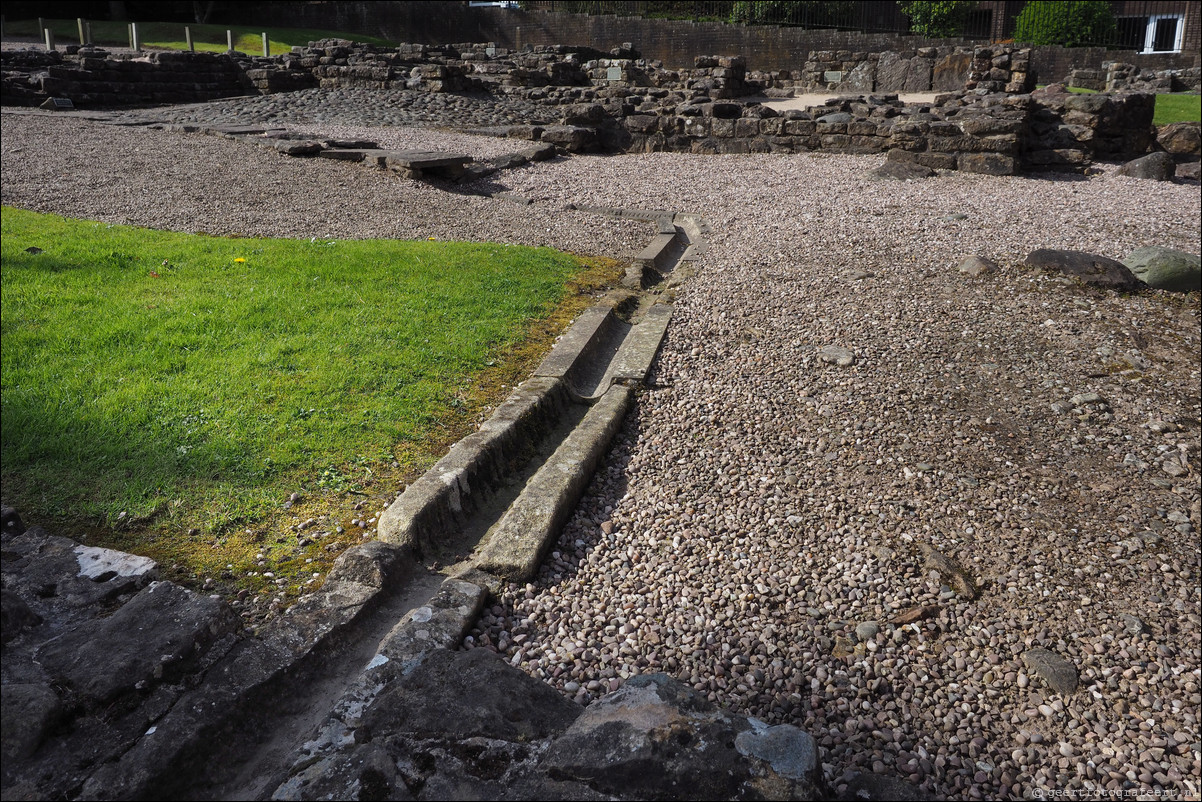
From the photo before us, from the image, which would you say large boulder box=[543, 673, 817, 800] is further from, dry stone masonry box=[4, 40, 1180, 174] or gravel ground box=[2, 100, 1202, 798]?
dry stone masonry box=[4, 40, 1180, 174]

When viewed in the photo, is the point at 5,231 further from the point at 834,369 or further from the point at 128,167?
the point at 834,369

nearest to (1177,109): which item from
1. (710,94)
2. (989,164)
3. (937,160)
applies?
(989,164)

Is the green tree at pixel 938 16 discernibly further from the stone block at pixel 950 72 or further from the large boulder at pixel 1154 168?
the large boulder at pixel 1154 168

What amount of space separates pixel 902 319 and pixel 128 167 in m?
9.95

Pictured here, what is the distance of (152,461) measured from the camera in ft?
12.3

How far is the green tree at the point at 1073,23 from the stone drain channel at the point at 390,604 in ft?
95.5

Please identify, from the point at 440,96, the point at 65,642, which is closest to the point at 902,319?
the point at 65,642

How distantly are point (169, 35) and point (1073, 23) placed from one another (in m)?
32.2

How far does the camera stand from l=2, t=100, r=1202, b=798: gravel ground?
2.96 meters

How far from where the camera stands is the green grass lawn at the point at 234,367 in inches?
140

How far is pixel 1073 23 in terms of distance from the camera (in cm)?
2720

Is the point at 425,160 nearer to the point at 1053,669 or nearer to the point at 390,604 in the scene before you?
the point at 390,604

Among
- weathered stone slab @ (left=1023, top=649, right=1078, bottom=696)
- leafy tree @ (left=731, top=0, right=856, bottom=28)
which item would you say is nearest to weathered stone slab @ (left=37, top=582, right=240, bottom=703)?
Result: weathered stone slab @ (left=1023, top=649, right=1078, bottom=696)

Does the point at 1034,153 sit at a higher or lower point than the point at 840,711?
higher
